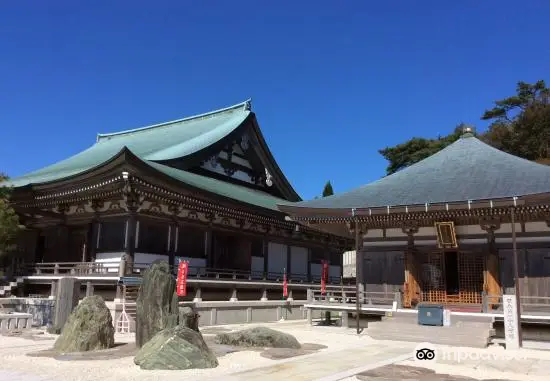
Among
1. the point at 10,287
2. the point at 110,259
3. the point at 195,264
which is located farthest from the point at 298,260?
the point at 10,287

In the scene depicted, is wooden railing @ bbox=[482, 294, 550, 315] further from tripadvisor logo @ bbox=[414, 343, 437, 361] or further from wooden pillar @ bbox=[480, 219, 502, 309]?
tripadvisor logo @ bbox=[414, 343, 437, 361]

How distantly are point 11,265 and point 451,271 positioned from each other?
18.4m

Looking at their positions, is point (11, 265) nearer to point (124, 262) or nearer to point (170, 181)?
point (124, 262)

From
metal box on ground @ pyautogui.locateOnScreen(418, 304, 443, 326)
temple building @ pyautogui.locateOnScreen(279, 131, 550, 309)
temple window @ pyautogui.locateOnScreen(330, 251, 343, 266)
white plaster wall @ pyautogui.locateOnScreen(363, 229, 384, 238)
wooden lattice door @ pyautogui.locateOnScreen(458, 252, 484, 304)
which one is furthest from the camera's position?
temple window @ pyautogui.locateOnScreen(330, 251, 343, 266)

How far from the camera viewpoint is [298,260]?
3019 cm

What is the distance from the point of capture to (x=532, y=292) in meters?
16.3

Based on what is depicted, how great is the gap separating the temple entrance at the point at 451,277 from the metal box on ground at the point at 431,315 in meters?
2.31

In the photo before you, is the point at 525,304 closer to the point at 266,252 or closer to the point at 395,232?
the point at 395,232

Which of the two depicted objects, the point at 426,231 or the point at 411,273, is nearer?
the point at 411,273

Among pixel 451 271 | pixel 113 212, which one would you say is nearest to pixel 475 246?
pixel 451 271

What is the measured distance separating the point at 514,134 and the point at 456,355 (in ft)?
142

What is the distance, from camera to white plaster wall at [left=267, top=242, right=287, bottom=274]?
1081 inches

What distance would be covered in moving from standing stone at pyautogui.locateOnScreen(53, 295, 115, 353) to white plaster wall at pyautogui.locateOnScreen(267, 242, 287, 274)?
1554 cm

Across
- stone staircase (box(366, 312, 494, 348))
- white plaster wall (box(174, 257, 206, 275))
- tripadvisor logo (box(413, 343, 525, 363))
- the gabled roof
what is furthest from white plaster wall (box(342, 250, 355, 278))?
tripadvisor logo (box(413, 343, 525, 363))
